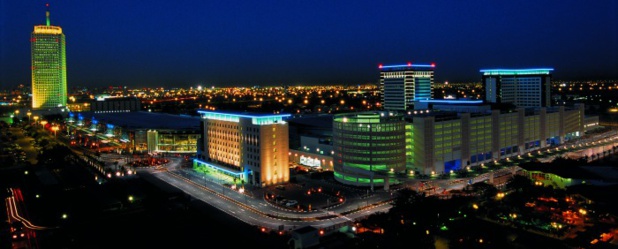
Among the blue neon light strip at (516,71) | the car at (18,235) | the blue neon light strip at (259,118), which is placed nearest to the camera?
the car at (18,235)

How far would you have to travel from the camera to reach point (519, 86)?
184 ft

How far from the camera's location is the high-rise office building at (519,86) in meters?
54.2

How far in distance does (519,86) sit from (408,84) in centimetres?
→ 1270

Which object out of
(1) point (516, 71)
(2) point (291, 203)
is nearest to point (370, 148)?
(2) point (291, 203)

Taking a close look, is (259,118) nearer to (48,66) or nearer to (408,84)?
(408,84)

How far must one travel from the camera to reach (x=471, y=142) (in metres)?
35.1

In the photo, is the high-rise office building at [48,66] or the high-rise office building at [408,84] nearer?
the high-rise office building at [408,84]

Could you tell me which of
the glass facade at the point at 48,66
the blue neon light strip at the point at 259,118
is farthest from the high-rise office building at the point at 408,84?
the glass facade at the point at 48,66

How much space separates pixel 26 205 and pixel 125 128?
87.5 feet

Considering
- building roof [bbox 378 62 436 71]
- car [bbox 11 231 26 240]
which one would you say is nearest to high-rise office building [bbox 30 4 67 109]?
building roof [bbox 378 62 436 71]

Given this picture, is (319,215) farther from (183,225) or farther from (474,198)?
(474,198)

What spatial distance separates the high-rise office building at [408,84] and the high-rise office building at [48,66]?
51.8m

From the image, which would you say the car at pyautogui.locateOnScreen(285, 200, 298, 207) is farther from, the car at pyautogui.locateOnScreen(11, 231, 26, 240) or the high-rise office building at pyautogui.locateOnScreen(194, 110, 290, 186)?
the car at pyautogui.locateOnScreen(11, 231, 26, 240)

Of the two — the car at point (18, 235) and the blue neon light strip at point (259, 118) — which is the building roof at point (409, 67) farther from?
the car at point (18, 235)
